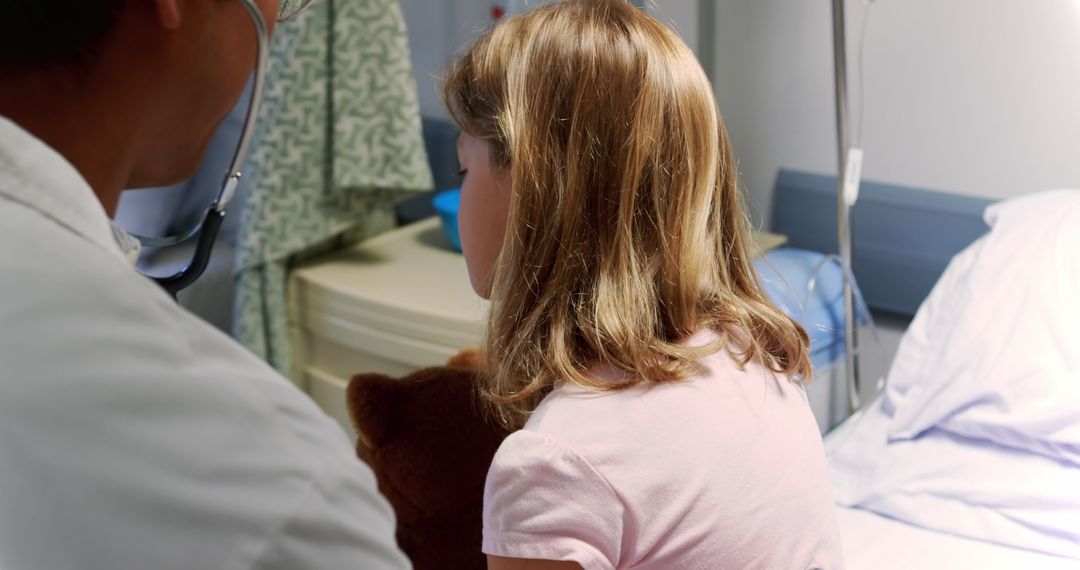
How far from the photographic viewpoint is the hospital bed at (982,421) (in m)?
1.50

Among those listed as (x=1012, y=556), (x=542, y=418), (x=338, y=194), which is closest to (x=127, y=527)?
(x=542, y=418)

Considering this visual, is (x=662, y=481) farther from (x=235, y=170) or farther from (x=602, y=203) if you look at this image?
(x=235, y=170)

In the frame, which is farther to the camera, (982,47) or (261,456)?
(982,47)

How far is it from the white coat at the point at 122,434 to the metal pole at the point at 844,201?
1.42 meters

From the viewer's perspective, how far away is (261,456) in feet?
1.52

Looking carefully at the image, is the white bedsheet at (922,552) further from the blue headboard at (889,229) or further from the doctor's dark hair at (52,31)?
the doctor's dark hair at (52,31)

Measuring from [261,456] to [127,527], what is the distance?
6 centimetres

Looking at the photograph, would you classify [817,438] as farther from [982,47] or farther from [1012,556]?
[982,47]

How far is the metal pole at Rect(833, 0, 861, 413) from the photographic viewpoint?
5.67 feet

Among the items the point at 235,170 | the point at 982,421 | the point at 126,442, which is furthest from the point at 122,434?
the point at 982,421

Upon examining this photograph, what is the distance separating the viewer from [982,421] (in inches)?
63.7

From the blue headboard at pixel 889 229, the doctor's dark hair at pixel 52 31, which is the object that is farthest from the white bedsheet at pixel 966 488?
the doctor's dark hair at pixel 52 31

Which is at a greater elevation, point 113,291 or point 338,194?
point 113,291

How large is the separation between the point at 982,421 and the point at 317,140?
3.80 feet
